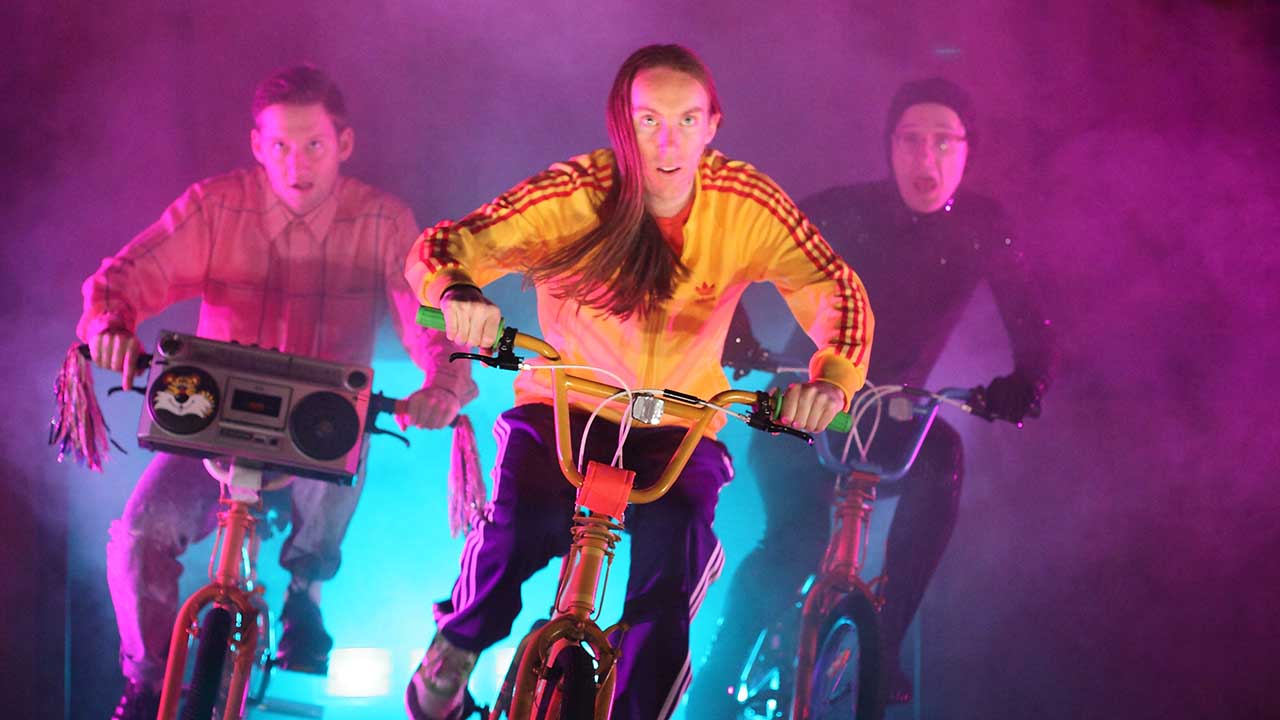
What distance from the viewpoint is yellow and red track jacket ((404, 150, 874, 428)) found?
274 cm

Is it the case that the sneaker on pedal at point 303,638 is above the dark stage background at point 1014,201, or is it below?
below

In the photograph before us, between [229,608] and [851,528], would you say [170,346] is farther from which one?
[851,528]

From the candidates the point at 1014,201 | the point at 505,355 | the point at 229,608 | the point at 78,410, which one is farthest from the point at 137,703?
the point at 1014,201

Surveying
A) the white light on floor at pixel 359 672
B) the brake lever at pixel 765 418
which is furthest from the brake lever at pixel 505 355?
the white light on floor at pixel 359 672

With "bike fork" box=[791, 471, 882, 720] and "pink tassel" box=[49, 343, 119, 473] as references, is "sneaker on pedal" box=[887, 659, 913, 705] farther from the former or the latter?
"pink tassel" box=[49, 343, 119, 473]

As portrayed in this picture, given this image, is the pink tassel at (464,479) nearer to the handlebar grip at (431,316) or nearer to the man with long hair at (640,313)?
the man with long hair at (640,313)

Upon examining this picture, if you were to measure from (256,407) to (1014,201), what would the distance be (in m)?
3.08

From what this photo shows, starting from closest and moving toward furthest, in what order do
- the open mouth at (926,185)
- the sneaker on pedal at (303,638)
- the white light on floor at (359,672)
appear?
the sneaker on pedal at (303,638) < the white light on floor at (359,672) < the open mouth at (926,185)

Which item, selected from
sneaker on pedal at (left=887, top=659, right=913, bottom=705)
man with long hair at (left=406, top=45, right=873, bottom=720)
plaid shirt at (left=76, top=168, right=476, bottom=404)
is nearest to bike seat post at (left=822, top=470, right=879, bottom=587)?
sneaker on pedal at (left=887, top=659, right=913, bottom=705)

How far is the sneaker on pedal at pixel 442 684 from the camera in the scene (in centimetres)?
250

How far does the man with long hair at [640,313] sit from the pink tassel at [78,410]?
4.00 feet

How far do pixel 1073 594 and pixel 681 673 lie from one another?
2.68m

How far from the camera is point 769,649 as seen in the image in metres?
3.93

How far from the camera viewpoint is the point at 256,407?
116 inches
